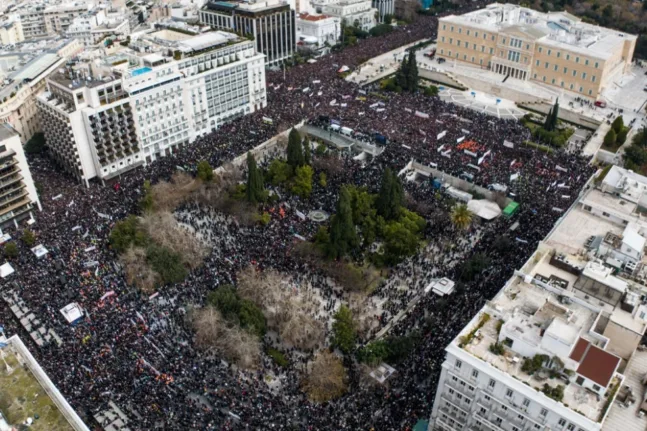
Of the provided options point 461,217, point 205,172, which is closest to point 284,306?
point 461,217

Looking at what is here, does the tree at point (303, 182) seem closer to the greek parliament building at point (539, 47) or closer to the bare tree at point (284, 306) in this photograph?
the bare tree at point (284, 306)

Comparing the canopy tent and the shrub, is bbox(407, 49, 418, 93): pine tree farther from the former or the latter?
the shrub

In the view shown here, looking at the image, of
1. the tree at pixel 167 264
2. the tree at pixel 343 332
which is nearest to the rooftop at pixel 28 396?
the tree at pixel 167 264

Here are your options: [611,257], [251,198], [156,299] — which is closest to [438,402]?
[611,257]

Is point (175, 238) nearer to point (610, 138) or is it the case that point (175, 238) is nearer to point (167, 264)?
point (167, 264)

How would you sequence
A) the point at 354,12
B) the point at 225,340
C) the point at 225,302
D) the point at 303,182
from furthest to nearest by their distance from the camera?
the point at 354,12 < the point at 303,182 < the point at 225,302 < the point at 225,340

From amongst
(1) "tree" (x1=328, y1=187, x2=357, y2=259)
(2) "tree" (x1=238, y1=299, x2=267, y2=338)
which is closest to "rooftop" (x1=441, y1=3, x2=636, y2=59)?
(1) "tree" (x1=328, y1=187, x2=357, y2=259)

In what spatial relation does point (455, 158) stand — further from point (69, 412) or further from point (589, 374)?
point (69, 412)

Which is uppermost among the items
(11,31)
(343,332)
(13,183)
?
(11,31)
